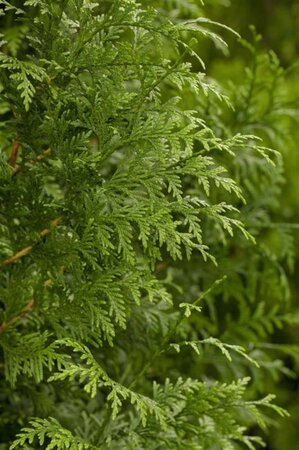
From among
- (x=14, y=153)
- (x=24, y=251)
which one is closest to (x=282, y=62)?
(x=14, y=153)

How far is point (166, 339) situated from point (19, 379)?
43 cm

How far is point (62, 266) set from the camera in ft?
4.49

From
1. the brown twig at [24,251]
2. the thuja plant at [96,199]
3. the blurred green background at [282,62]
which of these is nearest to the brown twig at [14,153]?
the thuja plant at [96,199]

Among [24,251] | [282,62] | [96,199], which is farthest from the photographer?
[282,62]

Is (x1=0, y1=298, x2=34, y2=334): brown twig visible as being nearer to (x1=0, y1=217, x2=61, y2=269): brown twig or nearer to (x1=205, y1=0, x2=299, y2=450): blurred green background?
(x1=0, y1=217, x2=61, y2=269): brown twig

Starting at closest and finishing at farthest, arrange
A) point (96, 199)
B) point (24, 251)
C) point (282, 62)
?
point (96, 199) < point (24, 251) < point (282, 62)

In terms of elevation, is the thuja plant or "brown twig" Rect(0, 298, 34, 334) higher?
the thuja plant

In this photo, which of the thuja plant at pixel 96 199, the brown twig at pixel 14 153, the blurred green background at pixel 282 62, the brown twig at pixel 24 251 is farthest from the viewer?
the blurred green background at pixel 282 62

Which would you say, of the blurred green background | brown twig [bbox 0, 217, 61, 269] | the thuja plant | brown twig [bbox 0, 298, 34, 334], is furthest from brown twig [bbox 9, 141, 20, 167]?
the blurred green background

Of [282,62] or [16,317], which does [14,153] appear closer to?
[16,317]

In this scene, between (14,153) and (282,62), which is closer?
(14,153)

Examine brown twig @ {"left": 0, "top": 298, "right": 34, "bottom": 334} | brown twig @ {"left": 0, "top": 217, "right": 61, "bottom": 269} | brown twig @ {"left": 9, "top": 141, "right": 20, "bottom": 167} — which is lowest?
brown twig @ {"left": 0, "top": 298, "right": 34, "bottom": 334}

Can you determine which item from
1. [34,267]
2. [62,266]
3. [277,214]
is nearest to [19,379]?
[34,267]

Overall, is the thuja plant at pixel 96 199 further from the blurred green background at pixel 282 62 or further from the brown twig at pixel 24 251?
the blurred green background at pixel 282 62
